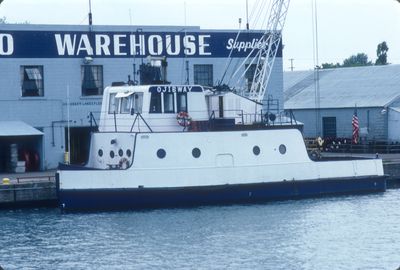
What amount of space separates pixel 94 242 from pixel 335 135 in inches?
988

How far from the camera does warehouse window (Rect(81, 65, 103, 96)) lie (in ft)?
128

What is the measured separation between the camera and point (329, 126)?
48781 mm

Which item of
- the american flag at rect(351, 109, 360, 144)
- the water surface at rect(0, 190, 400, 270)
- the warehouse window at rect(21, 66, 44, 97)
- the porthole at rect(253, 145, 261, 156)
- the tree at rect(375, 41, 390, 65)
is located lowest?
the water surface at rect(0, 190, 400, 270)

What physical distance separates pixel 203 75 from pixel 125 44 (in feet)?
11.5

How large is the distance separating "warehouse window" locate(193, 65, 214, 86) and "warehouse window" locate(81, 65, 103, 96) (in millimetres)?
3971

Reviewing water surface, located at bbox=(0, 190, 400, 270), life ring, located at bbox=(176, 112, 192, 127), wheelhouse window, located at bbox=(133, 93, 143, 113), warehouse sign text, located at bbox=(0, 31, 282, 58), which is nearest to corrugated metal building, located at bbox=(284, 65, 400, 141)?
warehouse sign text, located at bbox=(0, 31, 282, 58)

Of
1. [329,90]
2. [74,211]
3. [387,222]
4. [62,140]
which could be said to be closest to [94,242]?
[74,211]

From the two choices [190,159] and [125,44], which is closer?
[190,159]

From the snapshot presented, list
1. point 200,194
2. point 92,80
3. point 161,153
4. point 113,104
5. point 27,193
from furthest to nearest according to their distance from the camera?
point 92,80 < point 113,104 < point 27,193 < point 200,194 < point 161,153

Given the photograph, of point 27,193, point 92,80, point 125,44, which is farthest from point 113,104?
point 125,44

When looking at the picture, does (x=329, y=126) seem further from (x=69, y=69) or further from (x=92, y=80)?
(x=69, y=69)

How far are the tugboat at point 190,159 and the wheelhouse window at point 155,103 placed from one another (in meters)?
0.03

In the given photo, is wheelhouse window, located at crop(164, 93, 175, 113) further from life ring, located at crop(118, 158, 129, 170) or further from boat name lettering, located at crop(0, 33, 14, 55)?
boat name lettering, located at crop(0, 33, 14, 55)

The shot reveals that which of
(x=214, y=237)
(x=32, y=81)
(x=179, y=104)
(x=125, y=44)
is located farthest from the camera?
(x=125, y=44)
